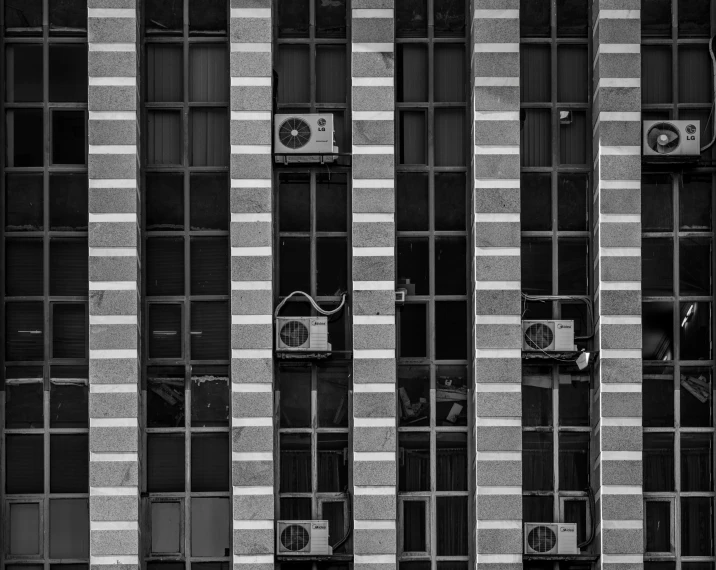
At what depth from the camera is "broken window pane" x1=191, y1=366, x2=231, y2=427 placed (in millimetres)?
23719

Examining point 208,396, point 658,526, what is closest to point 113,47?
point 208,396

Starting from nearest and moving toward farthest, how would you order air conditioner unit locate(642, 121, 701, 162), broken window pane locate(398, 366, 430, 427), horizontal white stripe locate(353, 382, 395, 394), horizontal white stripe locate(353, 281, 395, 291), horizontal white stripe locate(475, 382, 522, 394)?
horizontal white stripe locate(475, 382, 522, 394) < horizontal white stripe locate(353, 382, 395, 394) < horizontal white stripe locate(353, 281, 395, 291) < air conditioner unit locate(642, 121, 701, 162) < broken window pane locate(398, 366, 430, 427)

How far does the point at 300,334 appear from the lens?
23219 mm

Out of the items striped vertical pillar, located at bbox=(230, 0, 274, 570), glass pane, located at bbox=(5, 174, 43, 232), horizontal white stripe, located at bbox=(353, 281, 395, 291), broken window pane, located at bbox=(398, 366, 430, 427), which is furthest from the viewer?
glass pane, located at bbox=(5, 174, 43, 232)

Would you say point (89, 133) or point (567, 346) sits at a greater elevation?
point (89, 133)

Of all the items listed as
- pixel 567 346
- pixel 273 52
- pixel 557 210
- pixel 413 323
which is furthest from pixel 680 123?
pixel 273 52

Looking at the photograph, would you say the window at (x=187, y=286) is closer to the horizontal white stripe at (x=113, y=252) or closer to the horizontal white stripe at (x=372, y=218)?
the horizontal white stripe at (x=113, y=252)

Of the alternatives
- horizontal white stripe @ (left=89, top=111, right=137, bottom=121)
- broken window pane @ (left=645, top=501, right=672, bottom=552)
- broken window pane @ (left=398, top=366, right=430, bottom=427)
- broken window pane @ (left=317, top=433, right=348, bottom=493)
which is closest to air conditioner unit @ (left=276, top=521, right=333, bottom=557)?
broken window pane @ (left=317, top=433, right=348, bottom=493)

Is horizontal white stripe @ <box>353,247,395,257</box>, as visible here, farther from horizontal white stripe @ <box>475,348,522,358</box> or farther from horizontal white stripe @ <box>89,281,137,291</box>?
horizontal white stripe @ <box>89,281,137,291</box>

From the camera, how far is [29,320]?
23.7 meters

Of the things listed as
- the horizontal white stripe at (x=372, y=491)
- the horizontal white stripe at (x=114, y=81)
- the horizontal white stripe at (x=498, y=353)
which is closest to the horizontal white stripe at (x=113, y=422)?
the horizontal white stripe at (x=372, y=491)

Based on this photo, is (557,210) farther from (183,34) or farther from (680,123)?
(183,34)

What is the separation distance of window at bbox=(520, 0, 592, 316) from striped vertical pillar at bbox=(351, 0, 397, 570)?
297 cm

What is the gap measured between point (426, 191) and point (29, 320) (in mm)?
8713
